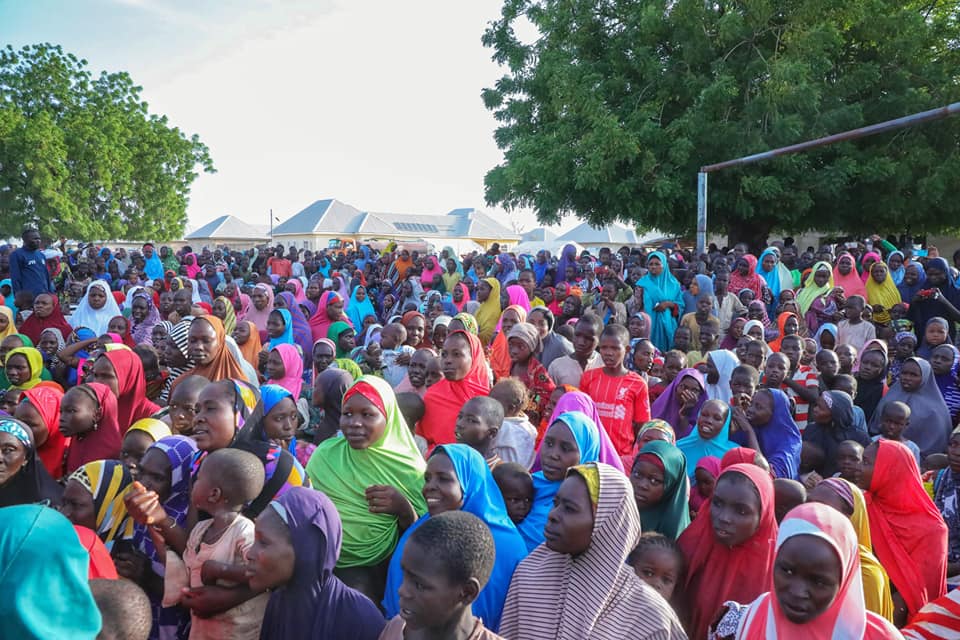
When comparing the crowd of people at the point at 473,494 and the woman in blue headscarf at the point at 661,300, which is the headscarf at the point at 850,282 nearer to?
the woman in blue headscarf at the point at 661,300

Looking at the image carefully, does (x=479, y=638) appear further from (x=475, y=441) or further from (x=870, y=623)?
(x=475, y=441)

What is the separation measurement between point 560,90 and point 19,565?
16450 millimetres

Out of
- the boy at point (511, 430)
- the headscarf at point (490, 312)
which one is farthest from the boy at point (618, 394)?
the headscarf at point (490, 312)

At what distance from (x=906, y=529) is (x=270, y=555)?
3.23 m

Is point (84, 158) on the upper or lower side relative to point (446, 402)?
upper

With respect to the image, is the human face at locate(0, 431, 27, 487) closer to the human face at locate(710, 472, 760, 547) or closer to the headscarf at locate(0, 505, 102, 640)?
the headscarf at locate(0, 505, 102, 640)

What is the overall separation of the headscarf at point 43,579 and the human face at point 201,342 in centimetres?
334

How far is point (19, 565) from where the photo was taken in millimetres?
1639

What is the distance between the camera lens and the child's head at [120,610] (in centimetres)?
192

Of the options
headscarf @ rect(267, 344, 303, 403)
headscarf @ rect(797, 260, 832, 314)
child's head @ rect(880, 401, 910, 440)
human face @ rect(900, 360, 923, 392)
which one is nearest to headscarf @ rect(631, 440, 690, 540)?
child's head @ rect(880, 401, 910, 440)

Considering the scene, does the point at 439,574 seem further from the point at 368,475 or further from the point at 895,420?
the point at 895,420

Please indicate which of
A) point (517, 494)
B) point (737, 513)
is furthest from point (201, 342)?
point (737, 513)

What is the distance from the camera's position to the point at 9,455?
10.3ft

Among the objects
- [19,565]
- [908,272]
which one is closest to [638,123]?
[908,272]
